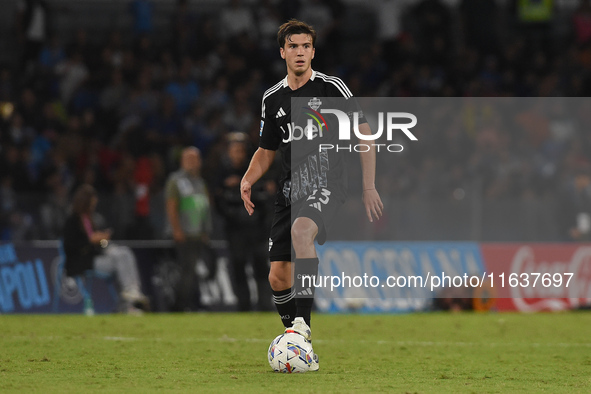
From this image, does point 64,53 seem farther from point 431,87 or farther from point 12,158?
point 431,87

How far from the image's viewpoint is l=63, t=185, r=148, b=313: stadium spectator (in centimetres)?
1187

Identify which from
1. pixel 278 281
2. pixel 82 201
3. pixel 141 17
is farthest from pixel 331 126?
pixel 141 17

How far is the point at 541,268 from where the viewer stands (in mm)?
12727

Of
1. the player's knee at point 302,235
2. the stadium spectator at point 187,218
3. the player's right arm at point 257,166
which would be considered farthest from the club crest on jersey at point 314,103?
the stadium spectator at point 187,218

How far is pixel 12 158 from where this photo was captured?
1423cm

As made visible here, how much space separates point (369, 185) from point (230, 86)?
10518 mm

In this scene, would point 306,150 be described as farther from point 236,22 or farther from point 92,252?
point 236,22

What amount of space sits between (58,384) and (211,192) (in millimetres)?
8562

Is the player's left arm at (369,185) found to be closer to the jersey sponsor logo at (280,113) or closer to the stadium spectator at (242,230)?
the jersey sponsor logo at (280,113)

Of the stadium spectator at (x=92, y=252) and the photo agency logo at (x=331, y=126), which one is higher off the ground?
the photo agency logo at (x=331, y=126)

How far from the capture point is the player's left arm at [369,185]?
6.30 metres

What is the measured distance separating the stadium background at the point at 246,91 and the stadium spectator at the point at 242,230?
1199 mm

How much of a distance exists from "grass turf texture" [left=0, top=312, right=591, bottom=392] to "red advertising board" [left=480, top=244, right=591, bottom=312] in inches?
44.6

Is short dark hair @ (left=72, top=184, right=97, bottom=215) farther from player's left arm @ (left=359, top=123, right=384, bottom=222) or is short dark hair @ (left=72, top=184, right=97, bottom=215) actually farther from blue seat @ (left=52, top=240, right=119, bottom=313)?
player's left arm @ (left=359, top=123, right=384, bottom=222)
